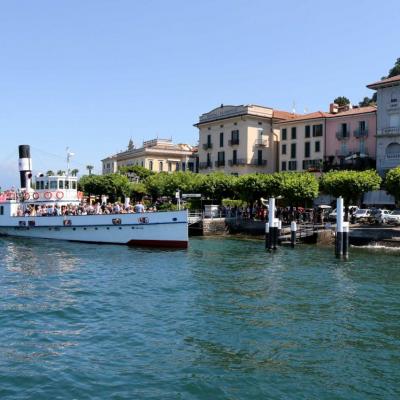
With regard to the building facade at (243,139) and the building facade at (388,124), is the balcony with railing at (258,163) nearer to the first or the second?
the building facade at (243,139)

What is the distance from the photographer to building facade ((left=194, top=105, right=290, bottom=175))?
71.1 metres

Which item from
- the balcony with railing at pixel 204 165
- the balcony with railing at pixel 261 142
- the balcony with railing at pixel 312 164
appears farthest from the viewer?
the balcony with railing at pixel 204 165

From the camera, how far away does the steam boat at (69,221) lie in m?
37.5

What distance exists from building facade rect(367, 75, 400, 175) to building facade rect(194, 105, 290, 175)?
57.3 feet

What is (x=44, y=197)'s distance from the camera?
146 feet

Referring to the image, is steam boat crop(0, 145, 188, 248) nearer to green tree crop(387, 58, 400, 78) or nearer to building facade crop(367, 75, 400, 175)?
building facade crop(367, 75, 400, 175)

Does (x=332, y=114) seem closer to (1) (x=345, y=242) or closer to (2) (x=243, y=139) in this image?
(2) (x=243, y=139)

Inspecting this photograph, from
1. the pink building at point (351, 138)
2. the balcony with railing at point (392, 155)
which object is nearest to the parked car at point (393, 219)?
the balcony with railing at point (392, 155)

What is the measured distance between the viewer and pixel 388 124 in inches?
2267

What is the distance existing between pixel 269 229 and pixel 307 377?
27405 mm

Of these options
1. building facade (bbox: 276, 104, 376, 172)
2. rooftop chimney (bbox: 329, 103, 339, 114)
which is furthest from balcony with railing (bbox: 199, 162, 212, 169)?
rooftop chimney (bbox: 329, 103, 339, 114)

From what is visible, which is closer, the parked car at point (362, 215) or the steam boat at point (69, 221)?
the steam boat at point (69, 221)

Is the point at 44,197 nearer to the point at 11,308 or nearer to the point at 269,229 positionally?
the point at 269,229

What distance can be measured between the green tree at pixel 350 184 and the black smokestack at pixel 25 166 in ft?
90.4
